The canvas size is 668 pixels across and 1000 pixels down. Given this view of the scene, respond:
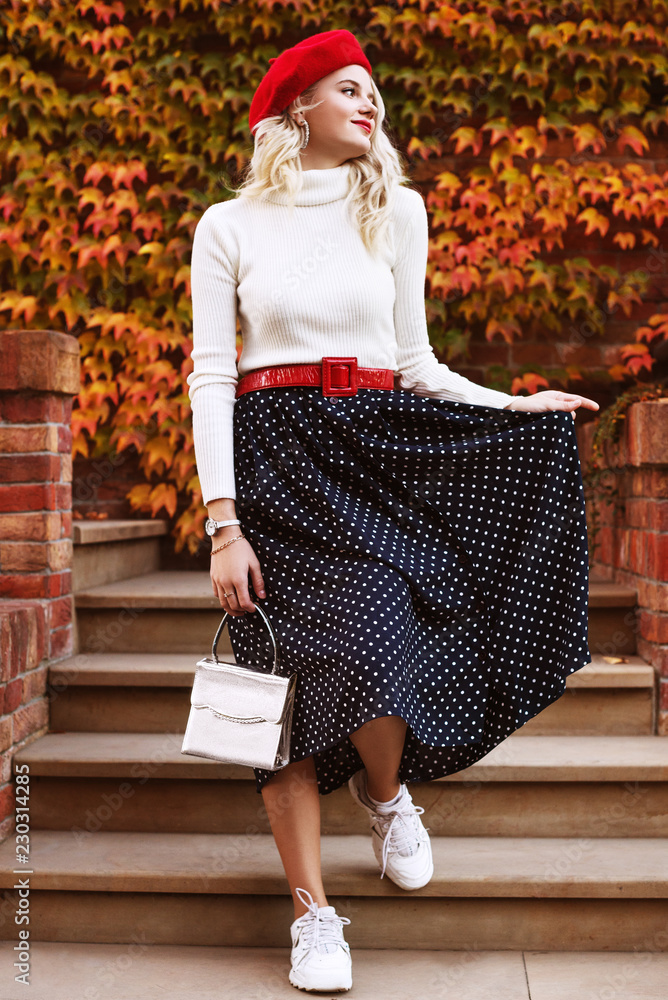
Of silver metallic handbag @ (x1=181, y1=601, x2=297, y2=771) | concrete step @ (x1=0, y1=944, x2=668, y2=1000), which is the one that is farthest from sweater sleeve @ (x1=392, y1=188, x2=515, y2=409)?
concrete step @ (x1=0, y1=944, x2=668, y2=1000)

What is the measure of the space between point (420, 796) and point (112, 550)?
157cm

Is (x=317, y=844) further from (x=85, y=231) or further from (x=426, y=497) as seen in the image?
(x=85, y=231)

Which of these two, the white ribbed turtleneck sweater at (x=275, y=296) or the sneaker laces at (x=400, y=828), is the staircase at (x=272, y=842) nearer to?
the sneaker laces at (x=400, y=828)

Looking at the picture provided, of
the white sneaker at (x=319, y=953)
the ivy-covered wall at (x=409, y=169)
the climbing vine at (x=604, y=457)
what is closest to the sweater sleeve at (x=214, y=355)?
the white sneaker at (x=319, y=953)

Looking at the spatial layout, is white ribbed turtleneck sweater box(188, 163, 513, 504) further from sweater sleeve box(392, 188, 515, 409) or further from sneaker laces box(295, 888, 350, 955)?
sneaker laces box(295, 888, 350, 955)

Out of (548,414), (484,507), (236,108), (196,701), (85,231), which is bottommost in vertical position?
(196,701)

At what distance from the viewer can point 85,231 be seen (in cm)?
395

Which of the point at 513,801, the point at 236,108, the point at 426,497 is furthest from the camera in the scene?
the point at 236,108

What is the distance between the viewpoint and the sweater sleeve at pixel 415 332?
1.96m

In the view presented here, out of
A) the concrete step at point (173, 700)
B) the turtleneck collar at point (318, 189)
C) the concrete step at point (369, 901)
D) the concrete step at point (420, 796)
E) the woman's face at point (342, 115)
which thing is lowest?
the concrete step at point (369, 901)

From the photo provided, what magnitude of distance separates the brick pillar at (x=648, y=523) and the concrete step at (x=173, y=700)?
9cm

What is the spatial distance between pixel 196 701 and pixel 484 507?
72cm

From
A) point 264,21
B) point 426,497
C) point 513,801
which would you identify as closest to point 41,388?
point 426,497

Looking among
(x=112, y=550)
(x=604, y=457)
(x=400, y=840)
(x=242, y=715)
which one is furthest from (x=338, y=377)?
(x=112, y=550)
